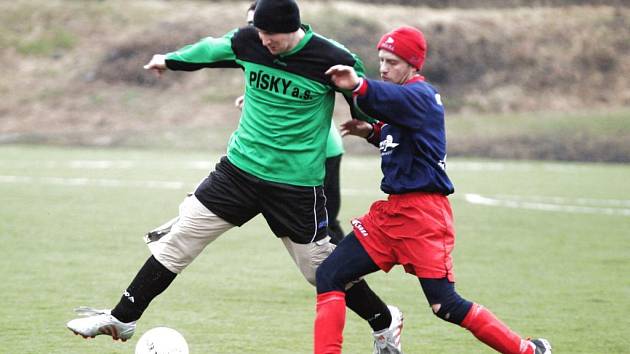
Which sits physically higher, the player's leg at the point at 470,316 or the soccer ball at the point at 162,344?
the player's leg at the point at 470,316

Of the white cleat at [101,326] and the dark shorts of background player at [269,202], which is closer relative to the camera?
the dark shorts of background player at [269,202]

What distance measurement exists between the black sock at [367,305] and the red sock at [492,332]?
2.46 ft

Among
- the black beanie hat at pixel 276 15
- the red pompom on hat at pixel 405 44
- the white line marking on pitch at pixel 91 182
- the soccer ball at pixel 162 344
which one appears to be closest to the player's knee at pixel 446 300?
the red pompom on hat at pixel 405 44

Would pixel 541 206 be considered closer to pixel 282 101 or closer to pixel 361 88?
pixel 282 101

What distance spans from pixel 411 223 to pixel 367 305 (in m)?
0.80

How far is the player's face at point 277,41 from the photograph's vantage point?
6.11 metres

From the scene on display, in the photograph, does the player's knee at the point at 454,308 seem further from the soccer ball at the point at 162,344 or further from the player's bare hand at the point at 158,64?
the player's bare hand at the point at 158,64

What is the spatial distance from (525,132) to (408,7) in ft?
32.9

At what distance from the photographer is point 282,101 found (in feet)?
20.8

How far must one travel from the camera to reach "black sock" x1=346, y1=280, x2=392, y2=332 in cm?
662

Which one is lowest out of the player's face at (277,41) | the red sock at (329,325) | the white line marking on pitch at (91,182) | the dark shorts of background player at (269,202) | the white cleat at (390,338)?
the white line marking on pitch at (91,182)

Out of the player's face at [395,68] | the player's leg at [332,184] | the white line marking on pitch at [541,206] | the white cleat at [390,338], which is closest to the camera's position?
the player's face at [395,68]

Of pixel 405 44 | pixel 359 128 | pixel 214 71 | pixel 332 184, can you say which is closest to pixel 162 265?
pixel 359 128

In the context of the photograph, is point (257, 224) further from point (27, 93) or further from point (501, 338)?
point (27, 93)
